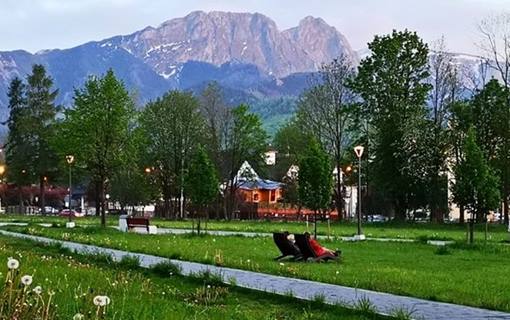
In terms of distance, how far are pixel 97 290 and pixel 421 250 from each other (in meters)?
17.4

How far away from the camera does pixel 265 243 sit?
28.7 metres

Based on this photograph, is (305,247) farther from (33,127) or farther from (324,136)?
(33,127)

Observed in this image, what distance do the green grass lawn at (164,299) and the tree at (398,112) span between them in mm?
44629

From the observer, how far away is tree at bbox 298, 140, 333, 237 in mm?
34625

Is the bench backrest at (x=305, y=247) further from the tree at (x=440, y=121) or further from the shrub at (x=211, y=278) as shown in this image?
the tree at (x=440, y=121)

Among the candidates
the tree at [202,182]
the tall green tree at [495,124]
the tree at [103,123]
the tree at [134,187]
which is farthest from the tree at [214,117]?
the tree at [202,182]

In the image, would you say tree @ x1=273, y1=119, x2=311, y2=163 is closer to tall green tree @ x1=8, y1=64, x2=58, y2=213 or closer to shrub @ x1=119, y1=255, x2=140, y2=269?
tall green tree @ x1=8, y1=64, x2=58, y2=213

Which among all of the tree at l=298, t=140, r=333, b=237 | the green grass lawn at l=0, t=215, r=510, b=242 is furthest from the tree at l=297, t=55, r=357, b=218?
the tree at l=298, t=140, r=333, b=237

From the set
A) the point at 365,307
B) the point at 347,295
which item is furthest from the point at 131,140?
the point at 365,307

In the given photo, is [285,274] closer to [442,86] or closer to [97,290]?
[97,290]

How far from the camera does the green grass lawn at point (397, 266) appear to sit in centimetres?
1384

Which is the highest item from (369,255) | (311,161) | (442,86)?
(442,86)

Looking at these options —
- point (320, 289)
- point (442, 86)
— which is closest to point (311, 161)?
point (320, 289)

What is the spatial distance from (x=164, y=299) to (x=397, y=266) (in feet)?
32.7
